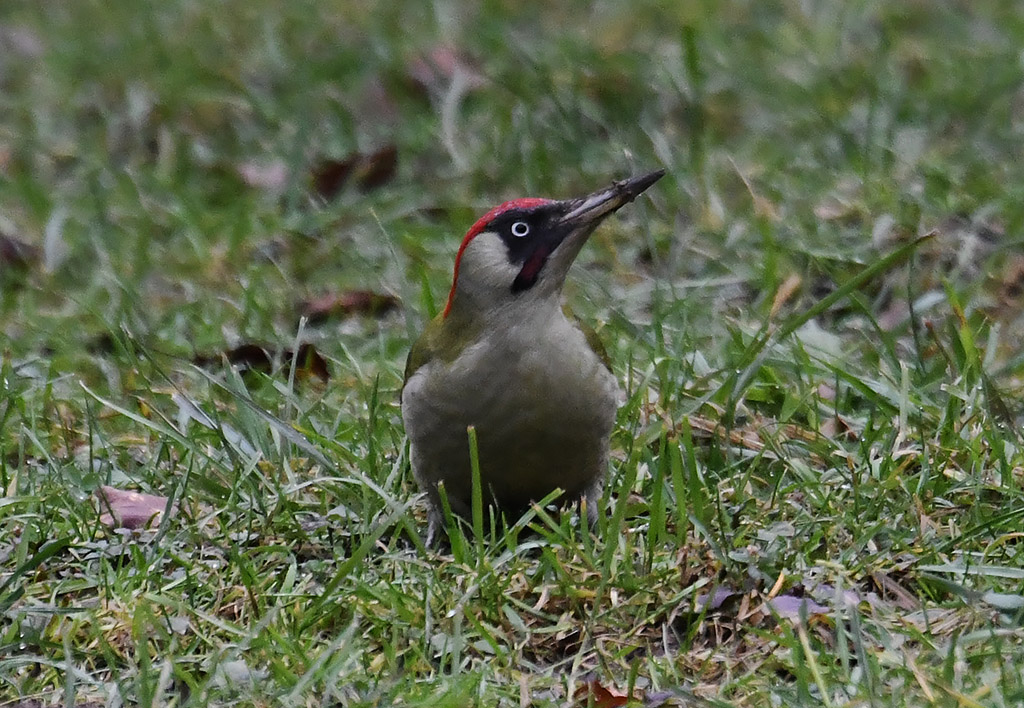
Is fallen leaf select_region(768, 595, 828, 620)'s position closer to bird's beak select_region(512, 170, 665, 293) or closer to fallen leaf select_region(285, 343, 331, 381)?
bird's beak select_region(512, 170, 665, 293)

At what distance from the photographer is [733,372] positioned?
481 centimetres

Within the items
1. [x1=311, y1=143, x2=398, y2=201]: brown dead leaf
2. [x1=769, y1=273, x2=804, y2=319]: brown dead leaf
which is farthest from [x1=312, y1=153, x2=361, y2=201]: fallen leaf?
[x1=769, y1=273, x2=804, y2=319]: brown dead leaf

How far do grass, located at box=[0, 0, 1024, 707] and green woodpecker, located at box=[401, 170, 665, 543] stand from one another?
0.59 ft

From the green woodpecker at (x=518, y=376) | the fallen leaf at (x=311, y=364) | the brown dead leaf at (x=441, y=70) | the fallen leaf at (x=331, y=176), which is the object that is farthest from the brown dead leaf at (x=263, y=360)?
the brown dead leaf at (x=441, y=70)

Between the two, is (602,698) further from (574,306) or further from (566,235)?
(574,306)

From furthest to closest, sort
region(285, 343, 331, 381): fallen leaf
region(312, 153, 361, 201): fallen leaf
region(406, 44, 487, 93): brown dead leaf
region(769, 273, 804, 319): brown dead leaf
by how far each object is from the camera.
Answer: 1. region(406, 44, 487, 93): brown dead leaf
2. region(312, 153, 361, 201): fallen leaf
3. region(769, 273, 804, 319): brown dead leaf
4. region(285, 343, 331, 381): fallen leaf

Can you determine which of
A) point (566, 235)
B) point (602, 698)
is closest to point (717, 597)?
point (602, 698)

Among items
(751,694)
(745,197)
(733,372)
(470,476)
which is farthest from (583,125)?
(751,694)

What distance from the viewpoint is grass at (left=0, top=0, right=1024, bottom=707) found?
3783mm

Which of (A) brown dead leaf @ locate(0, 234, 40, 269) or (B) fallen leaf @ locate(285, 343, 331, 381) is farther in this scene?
(A) brown dead leaf @ locate(0, 234, 40, 269)

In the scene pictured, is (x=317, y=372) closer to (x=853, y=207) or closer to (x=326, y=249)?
(x=326, y=249)

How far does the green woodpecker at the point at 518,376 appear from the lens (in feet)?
13.7

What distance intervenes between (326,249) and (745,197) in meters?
1.69

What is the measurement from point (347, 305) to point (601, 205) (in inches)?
89.7
